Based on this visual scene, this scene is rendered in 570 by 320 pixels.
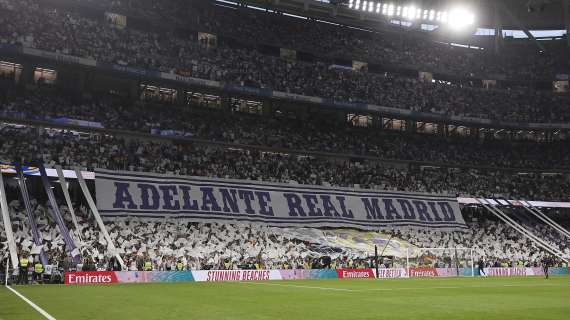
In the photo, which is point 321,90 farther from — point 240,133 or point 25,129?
point 25,129

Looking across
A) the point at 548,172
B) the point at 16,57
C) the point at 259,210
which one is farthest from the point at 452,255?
the point at 16,57

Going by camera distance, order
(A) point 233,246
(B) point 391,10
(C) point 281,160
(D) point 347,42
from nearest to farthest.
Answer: (A) point 233,246
(C) point 281,160
(B) point 391,10
(D) point 347,42

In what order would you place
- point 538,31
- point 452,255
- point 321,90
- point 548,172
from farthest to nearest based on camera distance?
1. point 538,31
2. point 548,172
3. point 321,90
4. point 452,255

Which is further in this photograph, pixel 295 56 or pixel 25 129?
pixel 295 56

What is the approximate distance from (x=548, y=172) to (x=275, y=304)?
203 feet

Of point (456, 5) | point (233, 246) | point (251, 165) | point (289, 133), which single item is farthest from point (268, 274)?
point (456, 5)

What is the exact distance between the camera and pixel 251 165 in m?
52.5

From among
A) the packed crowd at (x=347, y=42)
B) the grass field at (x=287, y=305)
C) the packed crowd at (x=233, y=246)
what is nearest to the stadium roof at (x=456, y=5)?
the packed crowd at (x=347, y=42)

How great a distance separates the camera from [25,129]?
45.4 m

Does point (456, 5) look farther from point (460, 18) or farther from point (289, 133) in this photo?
point (289, 133)

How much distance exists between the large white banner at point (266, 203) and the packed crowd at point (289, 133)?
329 inches

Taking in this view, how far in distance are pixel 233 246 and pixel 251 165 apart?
13.9 meters

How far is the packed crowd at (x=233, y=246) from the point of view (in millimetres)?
33969

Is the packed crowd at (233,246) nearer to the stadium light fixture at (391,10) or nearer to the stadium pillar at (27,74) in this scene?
the stadium pillar at (27,74)
